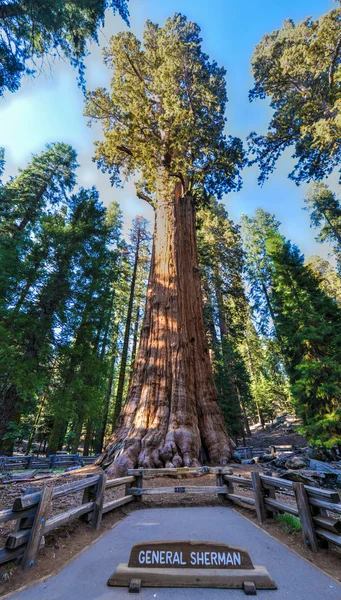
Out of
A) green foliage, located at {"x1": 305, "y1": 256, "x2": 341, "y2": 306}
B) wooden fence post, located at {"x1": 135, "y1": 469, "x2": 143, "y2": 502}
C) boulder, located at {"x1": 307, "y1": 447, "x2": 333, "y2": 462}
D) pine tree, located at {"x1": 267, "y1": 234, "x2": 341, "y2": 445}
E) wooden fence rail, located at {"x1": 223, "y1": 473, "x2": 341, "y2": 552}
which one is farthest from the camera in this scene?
green foliage, located at {"x1": 305, "y1": 256, "x2": 341, "y2": 306}

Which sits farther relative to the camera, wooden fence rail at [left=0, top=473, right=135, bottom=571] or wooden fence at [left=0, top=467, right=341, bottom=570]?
wooden fence at [left=0, top=467, right=341, bottom=570]

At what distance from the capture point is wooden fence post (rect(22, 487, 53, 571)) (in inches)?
105

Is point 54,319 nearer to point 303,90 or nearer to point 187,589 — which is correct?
point 187,589

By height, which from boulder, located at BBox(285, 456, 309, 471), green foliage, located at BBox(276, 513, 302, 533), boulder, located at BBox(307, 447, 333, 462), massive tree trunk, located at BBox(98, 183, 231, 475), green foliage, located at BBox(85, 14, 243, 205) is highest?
green foliage, located at BBox(85, 14, 243, 205)

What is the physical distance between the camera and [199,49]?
570 inches

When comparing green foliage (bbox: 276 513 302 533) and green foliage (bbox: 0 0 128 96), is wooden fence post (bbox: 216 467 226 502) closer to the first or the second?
green foliage (bbox: 276 513 302 533)

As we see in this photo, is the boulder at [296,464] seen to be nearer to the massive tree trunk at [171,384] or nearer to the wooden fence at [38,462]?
the massive tree trunk at [171,384]

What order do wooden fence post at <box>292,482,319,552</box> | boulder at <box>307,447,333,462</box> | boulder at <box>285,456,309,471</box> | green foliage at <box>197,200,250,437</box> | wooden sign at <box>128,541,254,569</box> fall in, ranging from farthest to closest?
green foliage at <box>197,200,250,437</box> < boulder at <box>307,447,333,462</box> < boulder at <box>285,456,309,471</box> < wooden fence post at <box>292,482,319,552</box> < wooden sign at <box>128,541,254,569</box>

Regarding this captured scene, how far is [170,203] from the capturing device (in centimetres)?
1270

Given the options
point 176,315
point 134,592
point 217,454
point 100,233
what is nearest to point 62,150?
point 100,233

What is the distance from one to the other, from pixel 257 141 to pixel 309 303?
9.12 m

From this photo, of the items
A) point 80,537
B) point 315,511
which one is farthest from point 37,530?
point 315,511

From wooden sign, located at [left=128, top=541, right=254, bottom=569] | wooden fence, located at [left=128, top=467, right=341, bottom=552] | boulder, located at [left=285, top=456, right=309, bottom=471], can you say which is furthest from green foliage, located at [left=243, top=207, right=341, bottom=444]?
wooden sign, located at [left=128, top=541, right=254, bottom=569]

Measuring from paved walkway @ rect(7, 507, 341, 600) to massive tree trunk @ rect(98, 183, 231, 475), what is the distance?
8.38 ft
